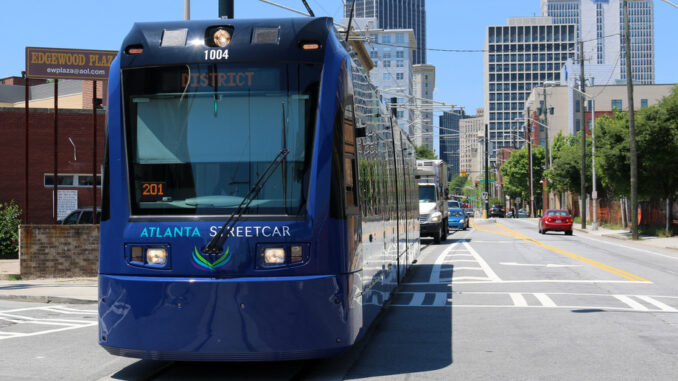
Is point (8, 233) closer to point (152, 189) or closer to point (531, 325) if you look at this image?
point (531, 325)

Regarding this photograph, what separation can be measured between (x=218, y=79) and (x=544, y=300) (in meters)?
8.23

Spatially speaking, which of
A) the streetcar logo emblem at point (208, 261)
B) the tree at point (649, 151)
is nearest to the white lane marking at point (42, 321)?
the streetcar logo emblem at point (208, 261)

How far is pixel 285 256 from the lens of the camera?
6754mm

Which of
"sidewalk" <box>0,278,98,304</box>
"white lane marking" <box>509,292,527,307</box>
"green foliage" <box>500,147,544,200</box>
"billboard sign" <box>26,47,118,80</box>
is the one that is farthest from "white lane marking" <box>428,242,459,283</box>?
"green foliage" <box>500,147,544,200</box>

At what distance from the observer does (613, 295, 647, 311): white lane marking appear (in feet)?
40.6

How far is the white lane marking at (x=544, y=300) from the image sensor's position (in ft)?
42.4

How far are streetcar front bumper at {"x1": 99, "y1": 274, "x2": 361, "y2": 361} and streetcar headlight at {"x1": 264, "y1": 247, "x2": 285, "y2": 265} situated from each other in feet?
0.47

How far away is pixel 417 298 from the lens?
13914 mm

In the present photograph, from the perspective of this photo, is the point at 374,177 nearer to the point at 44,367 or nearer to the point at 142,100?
the point at 142,100

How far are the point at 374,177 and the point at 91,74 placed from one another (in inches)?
483

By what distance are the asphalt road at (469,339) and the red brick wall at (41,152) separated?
60.4 ft

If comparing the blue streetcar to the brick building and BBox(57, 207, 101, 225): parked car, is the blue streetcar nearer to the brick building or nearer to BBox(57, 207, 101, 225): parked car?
BBox(57, 207, 101, 225): parked car

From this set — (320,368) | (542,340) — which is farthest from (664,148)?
(320,368)

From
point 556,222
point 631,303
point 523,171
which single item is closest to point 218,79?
point 631,303
